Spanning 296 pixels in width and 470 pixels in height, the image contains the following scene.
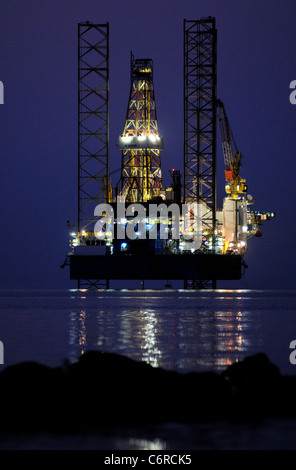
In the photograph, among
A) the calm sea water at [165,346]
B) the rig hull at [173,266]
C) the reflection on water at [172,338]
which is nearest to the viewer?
the calm sea water at [165,346]

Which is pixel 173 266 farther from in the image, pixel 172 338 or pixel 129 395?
pixel 129 395

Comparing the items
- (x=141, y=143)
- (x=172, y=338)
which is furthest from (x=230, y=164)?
(x=172, y=338)

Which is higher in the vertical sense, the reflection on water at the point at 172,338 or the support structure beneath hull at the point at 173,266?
the support structure beneath hull at the point at 173,266

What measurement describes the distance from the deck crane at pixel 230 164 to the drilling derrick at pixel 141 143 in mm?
7650

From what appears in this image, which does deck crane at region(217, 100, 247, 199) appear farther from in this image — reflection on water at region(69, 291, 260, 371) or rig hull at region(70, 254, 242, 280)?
reflection on water at region(69, 291, 260, 371)

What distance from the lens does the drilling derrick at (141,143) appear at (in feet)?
292

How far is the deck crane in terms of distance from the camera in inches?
3501

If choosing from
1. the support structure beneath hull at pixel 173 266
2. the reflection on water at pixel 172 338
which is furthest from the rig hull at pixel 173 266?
the reflection on water at pixel 172 338

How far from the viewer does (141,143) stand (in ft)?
293

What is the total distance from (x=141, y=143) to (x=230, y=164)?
10.5 meters

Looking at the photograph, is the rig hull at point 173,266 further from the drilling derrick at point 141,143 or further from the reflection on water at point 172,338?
the reflection on water at point 172,338

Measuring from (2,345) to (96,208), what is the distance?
60625 mm

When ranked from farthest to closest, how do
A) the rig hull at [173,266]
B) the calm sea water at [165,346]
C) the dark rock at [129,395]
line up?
the rig hull at [173,266] → the dark rock at [129,395] → the calm sea water at [165,346]

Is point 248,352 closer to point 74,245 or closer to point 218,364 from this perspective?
point 218,364
